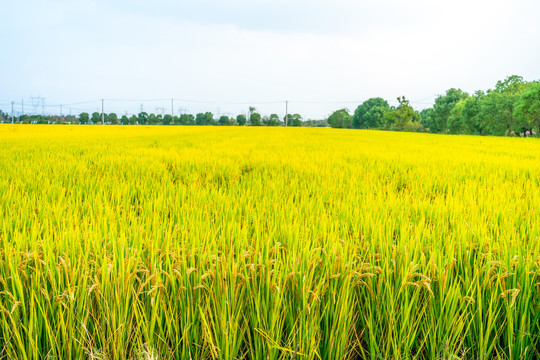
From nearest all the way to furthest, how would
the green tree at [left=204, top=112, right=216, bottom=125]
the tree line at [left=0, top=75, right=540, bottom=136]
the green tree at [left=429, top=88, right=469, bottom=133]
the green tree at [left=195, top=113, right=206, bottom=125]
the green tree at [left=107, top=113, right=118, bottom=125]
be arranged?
the tree line at [left=0, top=75, right=540, bottom=136] → the green tree at [left=429, top=88, right=469, bottom=133] → the green tree at [left=107, top=113, right=118, bottom=125] → the green tree at [left=204, top=112, right=216, bottom=125] → the green tree at [left=195, top=113, right=206, bottom=125]

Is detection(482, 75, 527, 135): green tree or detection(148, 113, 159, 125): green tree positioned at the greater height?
detection(148, 113, 159, 125): green tree

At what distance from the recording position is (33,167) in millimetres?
3816

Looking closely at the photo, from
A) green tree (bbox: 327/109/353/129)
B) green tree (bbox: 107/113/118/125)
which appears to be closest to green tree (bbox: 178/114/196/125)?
green tree (bbox: 107/113/118/125)

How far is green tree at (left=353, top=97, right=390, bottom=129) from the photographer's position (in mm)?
87625

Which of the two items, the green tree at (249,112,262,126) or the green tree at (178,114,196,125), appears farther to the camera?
the green tree at (249,112,262,126)

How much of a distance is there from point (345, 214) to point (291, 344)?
40.8 inches

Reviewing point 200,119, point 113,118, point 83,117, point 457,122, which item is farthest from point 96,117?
point 457,122

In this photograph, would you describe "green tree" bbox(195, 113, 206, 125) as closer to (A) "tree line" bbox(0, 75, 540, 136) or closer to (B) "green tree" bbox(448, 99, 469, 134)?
(A) "tree line" bbox(0, 75, 540, 136)

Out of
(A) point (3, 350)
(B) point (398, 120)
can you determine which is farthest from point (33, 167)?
(B) point (398, 120)

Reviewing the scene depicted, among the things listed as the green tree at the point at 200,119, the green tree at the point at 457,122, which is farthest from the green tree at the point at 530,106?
the green tree at the point at 200,119

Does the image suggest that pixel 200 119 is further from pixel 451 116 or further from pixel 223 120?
pixel 451 116

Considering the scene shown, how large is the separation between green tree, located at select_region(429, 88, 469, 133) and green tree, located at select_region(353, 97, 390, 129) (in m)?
24.2

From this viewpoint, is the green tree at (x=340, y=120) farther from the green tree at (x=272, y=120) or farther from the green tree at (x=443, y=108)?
the green tree at (x=443, y=108)

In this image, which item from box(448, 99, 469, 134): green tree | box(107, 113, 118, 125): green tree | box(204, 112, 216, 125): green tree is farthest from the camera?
box(204, 112, 216, 125): green tree
